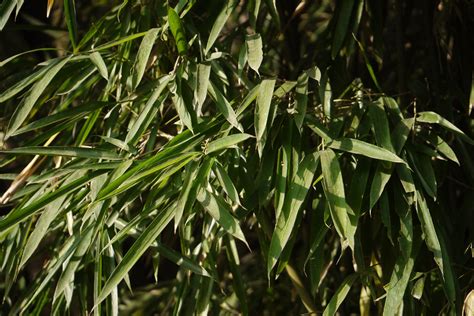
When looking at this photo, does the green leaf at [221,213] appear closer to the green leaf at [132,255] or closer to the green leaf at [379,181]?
the green leaf at [132,255]

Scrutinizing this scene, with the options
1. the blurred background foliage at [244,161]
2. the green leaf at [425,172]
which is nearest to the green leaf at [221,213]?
the blurred background foliage at [244,161]

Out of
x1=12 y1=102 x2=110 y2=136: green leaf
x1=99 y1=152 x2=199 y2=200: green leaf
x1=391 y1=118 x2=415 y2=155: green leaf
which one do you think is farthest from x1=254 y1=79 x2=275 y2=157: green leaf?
x1=12 y1=102 x2=110 y2=136: green leaf

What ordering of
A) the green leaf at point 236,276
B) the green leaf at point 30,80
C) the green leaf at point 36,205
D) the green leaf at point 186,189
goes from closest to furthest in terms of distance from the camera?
the green leaf at point 186,189 < the green leaf at point 36,205 < the green leaf at point 30,80 < the green leaf at point 236,276

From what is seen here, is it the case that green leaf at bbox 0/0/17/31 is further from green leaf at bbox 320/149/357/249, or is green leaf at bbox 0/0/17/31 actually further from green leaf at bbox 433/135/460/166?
green leaf at bbox 433/135/460/166

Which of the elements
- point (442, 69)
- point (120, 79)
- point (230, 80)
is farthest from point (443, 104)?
point (120, 79)

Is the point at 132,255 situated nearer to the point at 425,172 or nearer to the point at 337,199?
the point at 337,199
